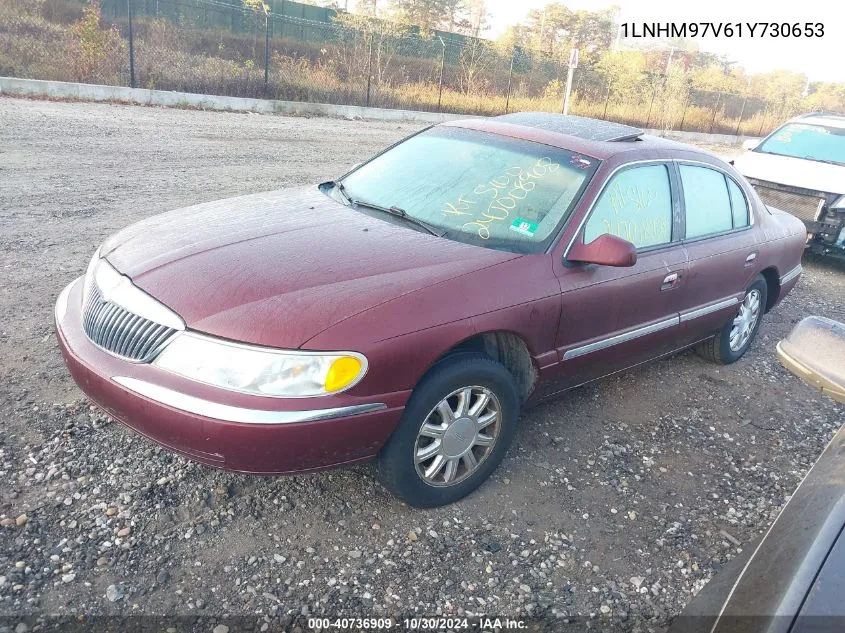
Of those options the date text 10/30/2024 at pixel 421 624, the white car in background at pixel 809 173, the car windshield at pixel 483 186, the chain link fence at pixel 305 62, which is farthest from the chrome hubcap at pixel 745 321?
the chain link fence at pixel 305 62

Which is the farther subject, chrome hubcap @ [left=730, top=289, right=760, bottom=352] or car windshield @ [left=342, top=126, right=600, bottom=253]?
chrome hubcap @ [left=730, top=289, right=760, bottom=352]

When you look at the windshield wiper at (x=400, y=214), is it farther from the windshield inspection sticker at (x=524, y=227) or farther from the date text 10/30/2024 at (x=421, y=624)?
the date text 10/30/2024 at (x=421, y=624)

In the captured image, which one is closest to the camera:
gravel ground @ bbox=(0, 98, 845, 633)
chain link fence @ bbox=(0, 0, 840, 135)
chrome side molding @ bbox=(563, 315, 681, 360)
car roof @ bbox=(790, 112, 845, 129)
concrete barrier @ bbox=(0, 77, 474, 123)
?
gravel ground @ bbox=(0, 98, 845, 633)

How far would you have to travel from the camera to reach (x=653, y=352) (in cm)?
414

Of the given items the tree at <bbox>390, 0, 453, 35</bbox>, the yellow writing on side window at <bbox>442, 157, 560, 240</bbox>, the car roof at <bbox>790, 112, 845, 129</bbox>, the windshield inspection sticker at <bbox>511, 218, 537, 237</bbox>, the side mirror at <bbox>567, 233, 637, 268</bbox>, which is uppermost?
the tree at <bbox>390, 0, 453, 35</bbox>

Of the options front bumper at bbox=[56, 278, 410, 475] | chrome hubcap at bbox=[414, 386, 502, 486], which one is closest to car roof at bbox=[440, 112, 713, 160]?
chrome hubcap at bbox=[414, 386, 502, 486]

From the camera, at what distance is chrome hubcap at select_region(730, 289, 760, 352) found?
500cm

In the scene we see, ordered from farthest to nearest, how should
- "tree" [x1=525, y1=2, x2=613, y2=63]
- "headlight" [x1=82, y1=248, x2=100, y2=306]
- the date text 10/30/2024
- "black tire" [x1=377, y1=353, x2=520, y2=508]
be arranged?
"tree" [x1=525, y1=2, x2=613, y2=63], "headlight" [x1=82, y1=248, x2=100, y2=306], "black tire" [x1=377, y1=353, x2=520, y2=508], the date text 10/30/2024

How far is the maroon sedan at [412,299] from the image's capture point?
2.50 metres

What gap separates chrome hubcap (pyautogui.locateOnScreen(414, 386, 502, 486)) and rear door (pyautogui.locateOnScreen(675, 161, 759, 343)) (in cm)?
177

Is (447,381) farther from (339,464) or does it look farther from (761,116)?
(761,116)

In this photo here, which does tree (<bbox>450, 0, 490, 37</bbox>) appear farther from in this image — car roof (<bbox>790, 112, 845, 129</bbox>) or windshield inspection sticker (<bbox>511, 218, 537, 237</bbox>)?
windshield inspection sticker (<bbox>511, 218, 537, 237</bbox>)

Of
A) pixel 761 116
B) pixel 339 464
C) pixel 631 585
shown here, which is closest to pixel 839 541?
pixel 631 585

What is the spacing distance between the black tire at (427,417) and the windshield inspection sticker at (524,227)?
0.73 meters
